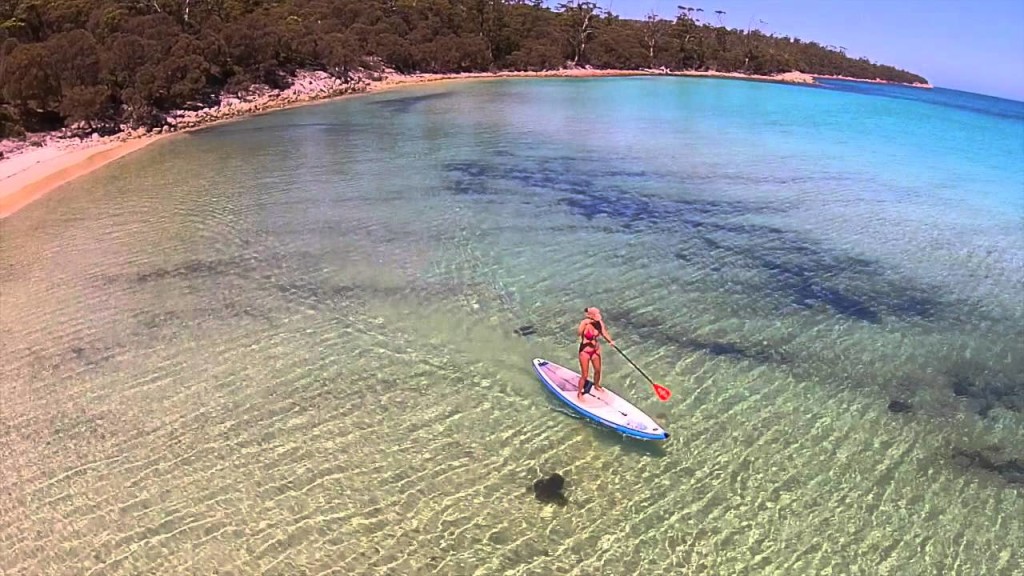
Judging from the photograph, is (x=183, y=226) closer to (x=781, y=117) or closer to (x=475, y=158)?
(x=475, y=158)

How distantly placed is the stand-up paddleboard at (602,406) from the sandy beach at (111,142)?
24.4 meters

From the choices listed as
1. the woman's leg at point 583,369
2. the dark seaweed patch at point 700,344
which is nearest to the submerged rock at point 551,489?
the woman's leg at point 583,369

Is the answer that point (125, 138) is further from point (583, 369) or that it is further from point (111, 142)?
point (583, 369)

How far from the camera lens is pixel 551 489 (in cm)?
1111

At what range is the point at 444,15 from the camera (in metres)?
97.0

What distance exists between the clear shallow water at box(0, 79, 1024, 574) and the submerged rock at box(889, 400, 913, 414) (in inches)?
8.3

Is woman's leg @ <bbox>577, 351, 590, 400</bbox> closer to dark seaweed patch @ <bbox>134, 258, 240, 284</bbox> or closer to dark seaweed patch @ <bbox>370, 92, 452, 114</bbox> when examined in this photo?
dark seaweed patch @ <bbox>134, 258, 240, 284</bbox>

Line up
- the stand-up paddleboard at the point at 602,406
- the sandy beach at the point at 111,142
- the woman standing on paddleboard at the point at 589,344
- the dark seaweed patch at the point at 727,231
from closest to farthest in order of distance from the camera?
the stand-up paddleboard at the point at 602,406 < the woman standing on paddleboard at the point at 589,344 < the dark seaweed patch at the point at 727,231 < the sandy beach at the point at 111,142

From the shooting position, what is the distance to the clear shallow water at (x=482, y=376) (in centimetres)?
1023

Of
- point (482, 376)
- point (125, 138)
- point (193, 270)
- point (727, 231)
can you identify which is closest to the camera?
point (482, 376)

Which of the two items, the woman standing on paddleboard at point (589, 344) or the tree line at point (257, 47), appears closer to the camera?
the woman standing on paddleboard at point (589, 344)

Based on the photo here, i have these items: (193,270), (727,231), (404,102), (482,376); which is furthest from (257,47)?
(482,376)

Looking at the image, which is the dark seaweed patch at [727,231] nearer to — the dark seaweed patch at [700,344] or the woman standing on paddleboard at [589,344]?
the dark seaweed patch at [700,344]

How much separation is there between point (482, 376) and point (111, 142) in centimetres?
3514
